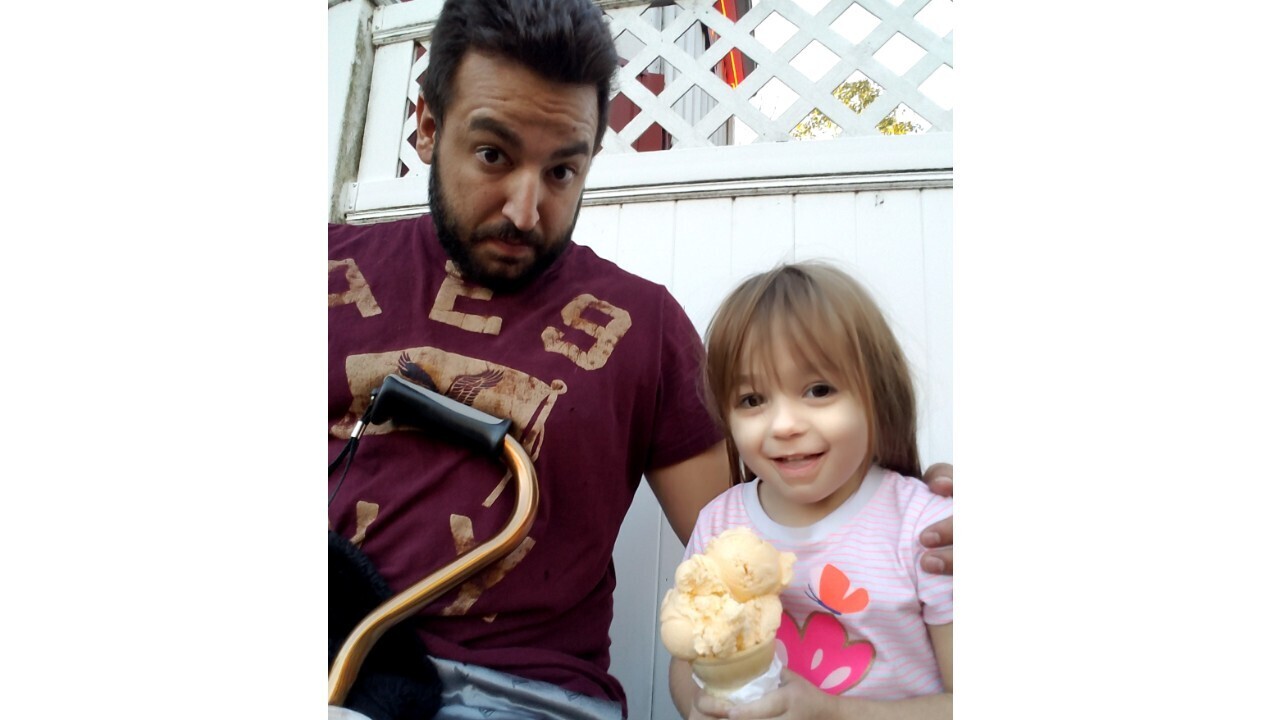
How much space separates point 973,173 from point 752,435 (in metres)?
0.24

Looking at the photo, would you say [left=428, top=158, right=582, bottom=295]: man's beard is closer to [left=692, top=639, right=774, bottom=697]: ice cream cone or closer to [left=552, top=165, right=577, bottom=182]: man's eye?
[left=552, top=165, right=577, bottom=182]: man's eye

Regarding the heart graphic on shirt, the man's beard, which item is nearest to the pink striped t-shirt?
the heart graphic on shirt

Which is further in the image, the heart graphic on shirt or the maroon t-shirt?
the maroon t-shirt

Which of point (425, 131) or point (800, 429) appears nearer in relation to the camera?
point (800, 429)

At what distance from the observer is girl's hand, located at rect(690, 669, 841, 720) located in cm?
47

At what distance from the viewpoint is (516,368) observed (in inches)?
26.7

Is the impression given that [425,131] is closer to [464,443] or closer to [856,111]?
[464,443]

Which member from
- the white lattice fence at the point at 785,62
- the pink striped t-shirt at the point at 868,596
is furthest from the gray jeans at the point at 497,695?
the white lattice fence at the point at 785,62

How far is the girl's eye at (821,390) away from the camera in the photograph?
0.54 metres

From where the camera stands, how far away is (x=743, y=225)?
765mm

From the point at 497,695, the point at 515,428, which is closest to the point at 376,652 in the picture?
the point at 497,695

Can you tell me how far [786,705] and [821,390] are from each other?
0.22 m

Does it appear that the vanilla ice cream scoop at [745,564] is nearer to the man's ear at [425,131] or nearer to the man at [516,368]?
the man at [516,368]

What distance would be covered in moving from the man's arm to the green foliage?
33cm
